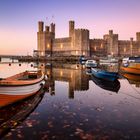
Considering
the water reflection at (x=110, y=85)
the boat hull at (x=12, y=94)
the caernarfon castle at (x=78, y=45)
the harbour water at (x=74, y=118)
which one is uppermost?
the caernarfon castle at (x=78, y=45)

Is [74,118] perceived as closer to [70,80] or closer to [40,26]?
[70,80]

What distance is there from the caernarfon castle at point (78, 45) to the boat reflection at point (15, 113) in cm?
7725

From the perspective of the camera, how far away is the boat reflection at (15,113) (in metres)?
8.47

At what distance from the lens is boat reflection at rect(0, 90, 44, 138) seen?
27.8 feet

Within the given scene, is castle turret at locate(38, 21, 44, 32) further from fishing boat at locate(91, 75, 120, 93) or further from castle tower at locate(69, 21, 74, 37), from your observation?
fishing boat at locate(91, 75, 120, 93)

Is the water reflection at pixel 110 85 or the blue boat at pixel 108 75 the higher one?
the blue boat at pixel 108 75

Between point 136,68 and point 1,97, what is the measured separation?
71.5 feet

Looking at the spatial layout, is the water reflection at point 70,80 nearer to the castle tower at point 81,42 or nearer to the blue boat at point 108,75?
the blue boat at point 108,75

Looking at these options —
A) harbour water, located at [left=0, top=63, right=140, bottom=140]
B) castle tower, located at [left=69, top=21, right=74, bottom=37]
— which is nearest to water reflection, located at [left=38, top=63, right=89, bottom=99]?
harbour water, located at [left=0, top=63, right=140, bottom=140]

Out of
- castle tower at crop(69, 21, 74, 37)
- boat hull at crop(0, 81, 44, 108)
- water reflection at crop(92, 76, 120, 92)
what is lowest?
water reflection at crop(92, 76, 120, 92)

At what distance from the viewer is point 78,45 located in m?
89.4

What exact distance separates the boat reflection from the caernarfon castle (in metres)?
77.3

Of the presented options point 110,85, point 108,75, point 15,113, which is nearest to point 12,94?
point 15,113

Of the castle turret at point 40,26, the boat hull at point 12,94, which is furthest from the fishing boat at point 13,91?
the castle turret at point 40,26
